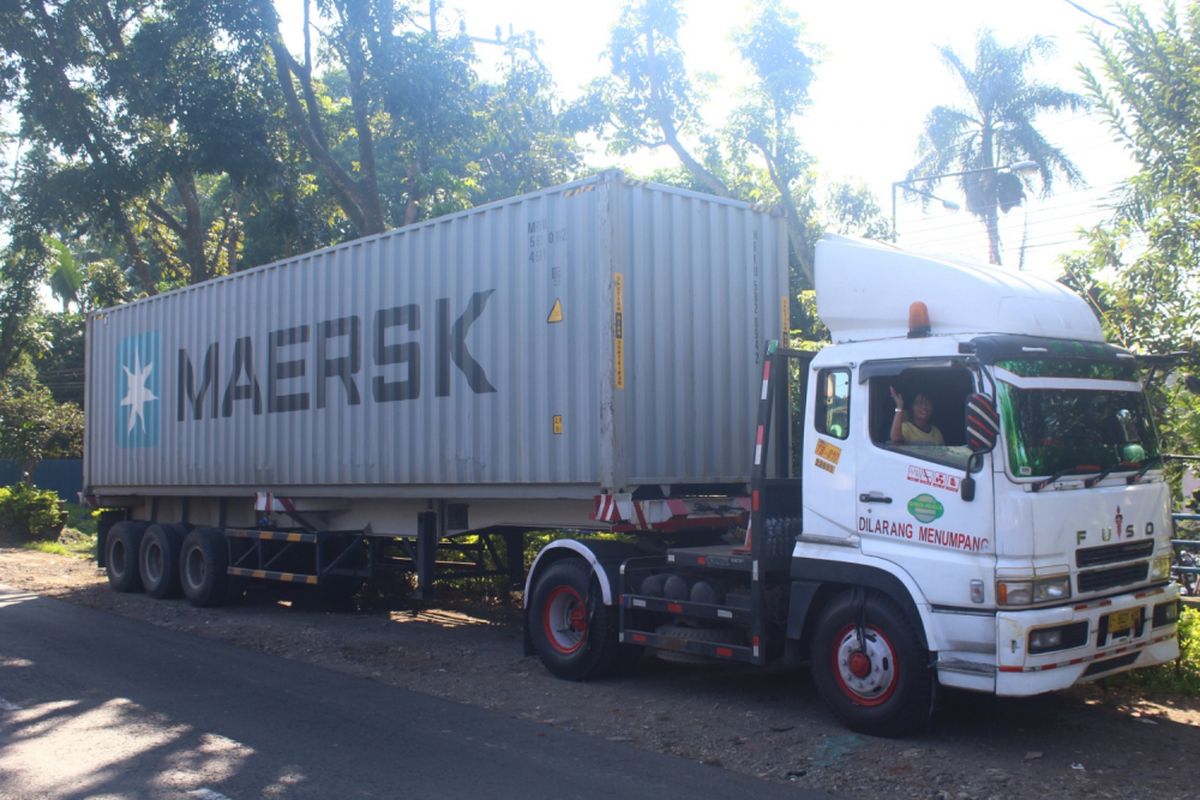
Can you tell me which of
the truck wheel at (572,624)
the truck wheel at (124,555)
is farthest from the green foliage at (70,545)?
the truck wheel at (572,624)

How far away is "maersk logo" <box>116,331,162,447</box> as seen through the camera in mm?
14641

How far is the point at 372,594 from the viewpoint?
47.0 ft

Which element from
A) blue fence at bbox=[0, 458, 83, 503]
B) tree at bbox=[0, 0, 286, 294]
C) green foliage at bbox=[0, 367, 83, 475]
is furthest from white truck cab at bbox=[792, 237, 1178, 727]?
blue fence at bbox=[0, 458, 83, 503]

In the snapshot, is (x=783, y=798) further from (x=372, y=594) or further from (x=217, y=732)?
(x=372, y=594)

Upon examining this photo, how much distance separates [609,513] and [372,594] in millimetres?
7060

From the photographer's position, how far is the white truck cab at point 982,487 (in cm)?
606

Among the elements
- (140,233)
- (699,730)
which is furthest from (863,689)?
(140,233)

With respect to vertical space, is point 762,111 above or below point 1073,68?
above

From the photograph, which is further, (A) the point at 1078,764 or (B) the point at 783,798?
(A) the point at 1078,764

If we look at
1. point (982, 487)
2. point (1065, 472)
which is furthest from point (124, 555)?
point (1065, 472)

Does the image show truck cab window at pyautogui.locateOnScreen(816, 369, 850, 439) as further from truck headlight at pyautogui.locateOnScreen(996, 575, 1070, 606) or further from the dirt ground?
the dirt ground

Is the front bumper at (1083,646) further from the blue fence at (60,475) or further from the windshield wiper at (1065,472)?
the blue fence at (60,475)

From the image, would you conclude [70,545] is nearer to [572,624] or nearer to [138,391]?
[138,391]

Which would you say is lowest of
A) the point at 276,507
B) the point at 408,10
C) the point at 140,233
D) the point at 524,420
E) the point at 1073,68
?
the point at 276,507
